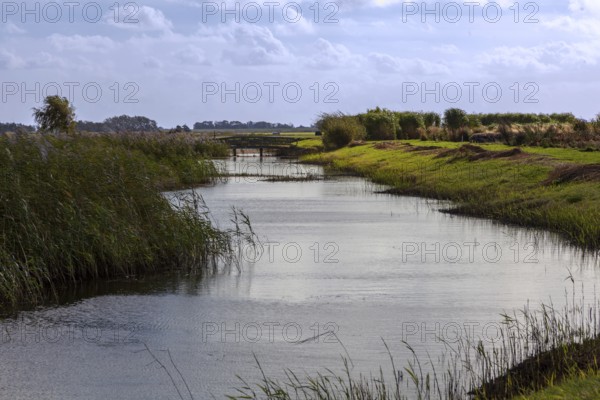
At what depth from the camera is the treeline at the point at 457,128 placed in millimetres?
50219

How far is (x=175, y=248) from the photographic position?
19.4 meters

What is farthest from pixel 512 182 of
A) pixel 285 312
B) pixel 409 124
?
pixel 409 124

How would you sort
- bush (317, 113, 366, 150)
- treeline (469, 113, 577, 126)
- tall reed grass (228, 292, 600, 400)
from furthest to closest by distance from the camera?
treeline (469, 113, 577, 126), bush (317, 113, 366, 150), tall reed grass (228, 292, 600, 400)

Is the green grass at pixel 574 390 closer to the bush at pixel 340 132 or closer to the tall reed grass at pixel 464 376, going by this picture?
the tall reed grass at pixel 464 376

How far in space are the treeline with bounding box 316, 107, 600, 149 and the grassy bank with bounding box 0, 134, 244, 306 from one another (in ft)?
92.2

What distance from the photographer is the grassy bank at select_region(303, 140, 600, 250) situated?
2509cm

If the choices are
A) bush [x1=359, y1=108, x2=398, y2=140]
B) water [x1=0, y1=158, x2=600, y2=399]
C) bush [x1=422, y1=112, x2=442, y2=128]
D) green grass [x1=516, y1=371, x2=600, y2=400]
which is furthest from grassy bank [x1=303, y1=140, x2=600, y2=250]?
bush [x1=422, y1=112, x2=442, y2=128]

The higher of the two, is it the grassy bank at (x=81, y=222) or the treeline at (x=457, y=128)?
the treeline at (x=457, y=128)

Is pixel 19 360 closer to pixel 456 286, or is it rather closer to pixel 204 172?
pixel 456 286

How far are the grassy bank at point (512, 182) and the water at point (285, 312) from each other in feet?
3.41

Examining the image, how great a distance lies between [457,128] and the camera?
7538cm

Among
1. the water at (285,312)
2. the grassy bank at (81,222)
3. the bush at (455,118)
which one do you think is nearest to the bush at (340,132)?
the bush at (455,118)

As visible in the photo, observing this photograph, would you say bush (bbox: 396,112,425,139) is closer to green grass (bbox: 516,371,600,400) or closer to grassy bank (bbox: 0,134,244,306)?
grassy bank (bbox: 0,134,244,306)

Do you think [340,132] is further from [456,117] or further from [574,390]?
[574,390]
